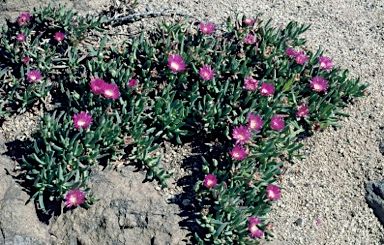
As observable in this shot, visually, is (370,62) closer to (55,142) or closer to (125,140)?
(125,140)

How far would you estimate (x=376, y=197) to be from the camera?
12.6ft

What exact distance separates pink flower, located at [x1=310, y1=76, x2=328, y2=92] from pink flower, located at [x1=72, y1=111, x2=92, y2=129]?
181cm

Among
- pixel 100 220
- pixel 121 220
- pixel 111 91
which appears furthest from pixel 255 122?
pixel 100 220

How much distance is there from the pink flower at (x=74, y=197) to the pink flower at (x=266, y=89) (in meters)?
1.57

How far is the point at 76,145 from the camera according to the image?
134 inches

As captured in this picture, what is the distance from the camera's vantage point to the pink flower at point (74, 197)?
3297mm

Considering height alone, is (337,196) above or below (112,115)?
below

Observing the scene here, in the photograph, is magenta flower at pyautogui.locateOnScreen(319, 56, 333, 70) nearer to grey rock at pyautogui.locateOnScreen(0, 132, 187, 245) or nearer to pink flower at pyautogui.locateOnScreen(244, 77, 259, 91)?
pink flower at pyautogui.locateOnScreen(244, 77, 259, 91)

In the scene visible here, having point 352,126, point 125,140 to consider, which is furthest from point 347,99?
point 125,140

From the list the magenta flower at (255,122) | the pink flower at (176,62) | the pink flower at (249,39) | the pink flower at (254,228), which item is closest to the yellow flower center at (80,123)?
the pink flower at (176,62)

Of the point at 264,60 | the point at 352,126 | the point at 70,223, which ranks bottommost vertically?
the point at 70,223

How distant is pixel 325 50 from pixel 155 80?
67.0 inches

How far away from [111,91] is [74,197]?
2.75 feet

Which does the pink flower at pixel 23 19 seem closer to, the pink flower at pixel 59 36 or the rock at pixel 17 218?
the pink flower at pixel 59 36
